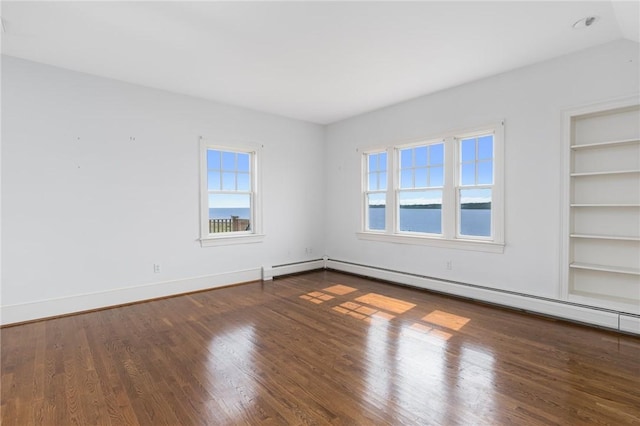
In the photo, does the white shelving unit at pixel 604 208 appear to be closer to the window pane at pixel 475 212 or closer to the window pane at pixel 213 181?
the window pane at pixel 475 212

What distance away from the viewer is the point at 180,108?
181 inches

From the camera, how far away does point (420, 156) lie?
4.99m

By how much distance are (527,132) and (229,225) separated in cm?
450

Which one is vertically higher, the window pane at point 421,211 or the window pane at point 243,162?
the window pane at point 243,162

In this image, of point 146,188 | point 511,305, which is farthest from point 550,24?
point 146,188

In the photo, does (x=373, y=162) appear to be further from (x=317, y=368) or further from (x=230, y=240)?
(x=317, y=368)

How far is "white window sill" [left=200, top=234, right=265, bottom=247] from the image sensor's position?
4.89 m

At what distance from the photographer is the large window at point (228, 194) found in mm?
4883

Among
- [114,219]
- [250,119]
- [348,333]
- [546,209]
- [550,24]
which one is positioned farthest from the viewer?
[250,119]

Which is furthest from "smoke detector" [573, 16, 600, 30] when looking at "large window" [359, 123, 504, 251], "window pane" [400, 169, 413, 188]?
"window pane" [400, 169, 413, 188]

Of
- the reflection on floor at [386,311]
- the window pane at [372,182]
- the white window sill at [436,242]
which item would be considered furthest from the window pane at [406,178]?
the reflection on floor at [386,311]

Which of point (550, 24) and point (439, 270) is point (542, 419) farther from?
point (550, 24)

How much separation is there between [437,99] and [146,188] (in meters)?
4.36

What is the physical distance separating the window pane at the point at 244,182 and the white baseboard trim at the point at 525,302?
2663 mm
